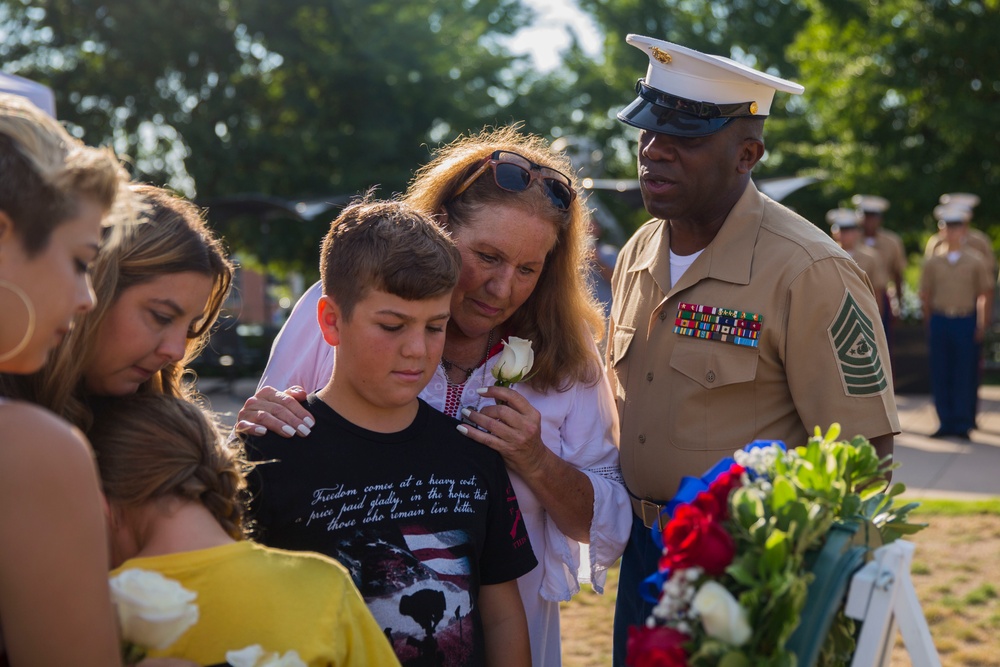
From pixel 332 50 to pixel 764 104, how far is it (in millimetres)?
19482

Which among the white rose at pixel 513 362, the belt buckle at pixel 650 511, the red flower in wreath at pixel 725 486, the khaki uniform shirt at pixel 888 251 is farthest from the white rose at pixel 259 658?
the khaki uniform shirt at pixel 888 251

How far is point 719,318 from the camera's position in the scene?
2.84 metres

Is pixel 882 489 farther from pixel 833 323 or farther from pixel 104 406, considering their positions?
pixel 104 406

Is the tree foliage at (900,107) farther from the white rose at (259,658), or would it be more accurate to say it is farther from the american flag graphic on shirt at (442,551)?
the white rose at (259,658)

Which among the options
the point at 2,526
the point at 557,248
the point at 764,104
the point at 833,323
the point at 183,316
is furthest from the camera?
the point at 764,104

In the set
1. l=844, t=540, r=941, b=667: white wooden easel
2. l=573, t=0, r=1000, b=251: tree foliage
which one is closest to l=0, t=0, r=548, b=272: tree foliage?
l=573, t=0, r=1000, b=251: tree foliage

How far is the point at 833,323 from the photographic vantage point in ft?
8.74

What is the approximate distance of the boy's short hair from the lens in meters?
2.27

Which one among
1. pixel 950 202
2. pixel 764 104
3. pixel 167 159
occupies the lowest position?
pixel 167 159

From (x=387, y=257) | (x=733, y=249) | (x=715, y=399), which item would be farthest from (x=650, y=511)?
(x=387, y=257)

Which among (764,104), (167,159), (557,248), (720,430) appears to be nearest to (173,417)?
(557,248)

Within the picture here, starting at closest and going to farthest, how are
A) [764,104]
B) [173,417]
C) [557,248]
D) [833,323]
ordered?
[173,417] < [833,323] < [557,248] < [764,104]

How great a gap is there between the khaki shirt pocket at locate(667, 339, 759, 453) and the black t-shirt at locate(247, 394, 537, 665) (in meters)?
0.73

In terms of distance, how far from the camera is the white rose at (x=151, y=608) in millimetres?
1575
